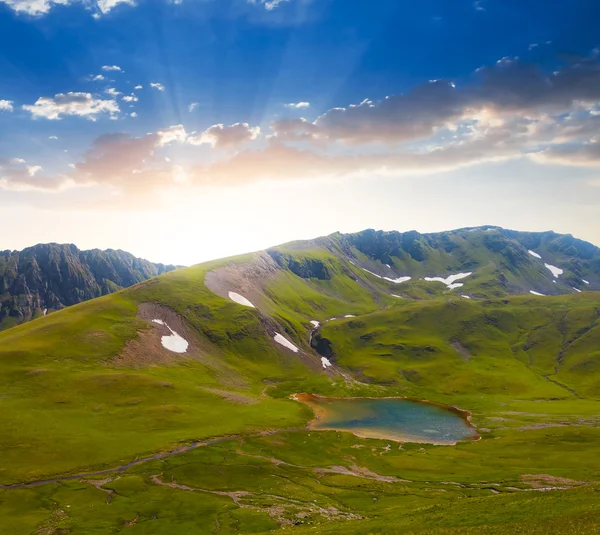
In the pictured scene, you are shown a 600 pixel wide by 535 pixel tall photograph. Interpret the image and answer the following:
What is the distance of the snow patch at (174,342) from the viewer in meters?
164

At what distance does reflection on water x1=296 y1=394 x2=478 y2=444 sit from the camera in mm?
117619

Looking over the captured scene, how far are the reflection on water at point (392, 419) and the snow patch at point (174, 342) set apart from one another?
55.2 meters

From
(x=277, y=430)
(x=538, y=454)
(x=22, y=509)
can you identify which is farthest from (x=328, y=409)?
(x=22, y=509)

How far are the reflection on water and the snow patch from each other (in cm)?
5522

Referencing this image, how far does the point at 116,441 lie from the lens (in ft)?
281

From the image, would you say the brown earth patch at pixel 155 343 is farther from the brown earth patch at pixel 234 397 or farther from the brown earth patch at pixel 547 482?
the brown earth patch at pixel 547 482

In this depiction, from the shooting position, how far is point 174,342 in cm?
16888

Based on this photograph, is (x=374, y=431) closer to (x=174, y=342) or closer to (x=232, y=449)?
(x=232, y=449)

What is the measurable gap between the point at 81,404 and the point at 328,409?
80846 millimetres

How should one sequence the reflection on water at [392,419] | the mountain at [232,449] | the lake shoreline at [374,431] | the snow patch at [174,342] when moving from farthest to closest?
the snow patch at [174,342], the reflection on water at [392,419], the lake shoreline at [374,431], the mountain at [232,449]

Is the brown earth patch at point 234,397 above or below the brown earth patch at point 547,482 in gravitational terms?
above

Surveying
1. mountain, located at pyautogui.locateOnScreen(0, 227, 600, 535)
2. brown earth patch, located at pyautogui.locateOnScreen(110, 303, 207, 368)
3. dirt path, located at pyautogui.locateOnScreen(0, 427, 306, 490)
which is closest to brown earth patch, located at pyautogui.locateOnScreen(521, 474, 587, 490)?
mountain, located at pyautogui.locateOnScreen(0, 227, 600, 535)

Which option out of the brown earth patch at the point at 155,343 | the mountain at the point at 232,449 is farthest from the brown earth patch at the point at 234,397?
the brown earth patch at the point at 155,343

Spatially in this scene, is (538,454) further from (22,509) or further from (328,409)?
(22,509)
